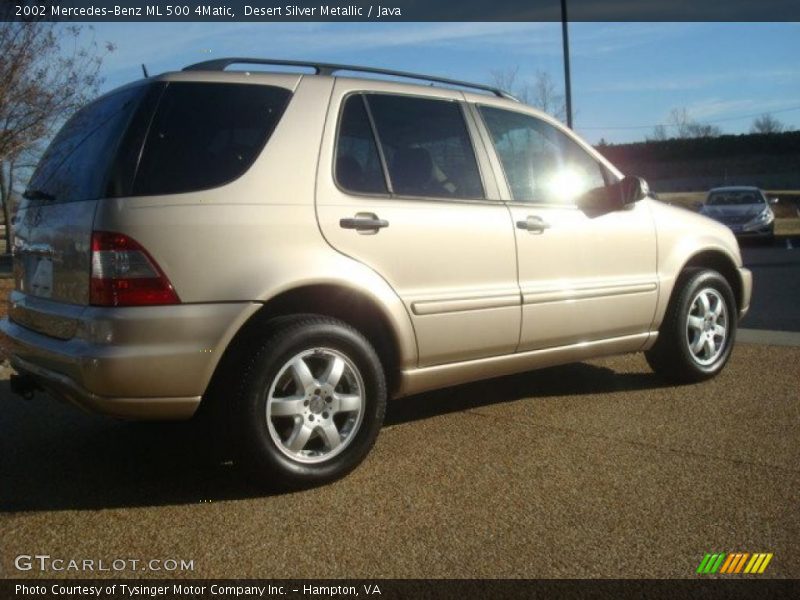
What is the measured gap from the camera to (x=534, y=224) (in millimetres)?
4555

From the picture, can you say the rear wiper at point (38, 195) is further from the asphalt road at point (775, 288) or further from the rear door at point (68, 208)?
the asphalt road at point (775, 288)

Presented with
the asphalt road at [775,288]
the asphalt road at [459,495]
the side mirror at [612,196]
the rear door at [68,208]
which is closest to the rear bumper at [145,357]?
the rear door at [68,208]

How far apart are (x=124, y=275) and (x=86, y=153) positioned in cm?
76

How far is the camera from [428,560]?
2926mm

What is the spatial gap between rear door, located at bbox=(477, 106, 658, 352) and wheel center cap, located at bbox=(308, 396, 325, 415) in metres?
1.34

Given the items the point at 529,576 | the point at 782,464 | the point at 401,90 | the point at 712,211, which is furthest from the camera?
the point at 712,211

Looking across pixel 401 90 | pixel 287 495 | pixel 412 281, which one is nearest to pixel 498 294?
pixel 412 281

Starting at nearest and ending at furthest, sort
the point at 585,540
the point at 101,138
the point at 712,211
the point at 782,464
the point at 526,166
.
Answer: the point at 585,540 → the point at 101,138 → the point at 782,464 → the point at 526,166 → the point at 712,211

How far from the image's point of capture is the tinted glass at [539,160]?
4.64 m

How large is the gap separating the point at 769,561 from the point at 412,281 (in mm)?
1938

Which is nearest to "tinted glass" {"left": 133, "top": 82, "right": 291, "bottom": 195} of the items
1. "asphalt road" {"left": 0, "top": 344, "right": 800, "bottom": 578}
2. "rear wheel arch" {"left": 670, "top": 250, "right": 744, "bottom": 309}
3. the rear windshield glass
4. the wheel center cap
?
the rear windshield glass

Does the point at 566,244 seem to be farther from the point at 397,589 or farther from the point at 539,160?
the point at 397,589

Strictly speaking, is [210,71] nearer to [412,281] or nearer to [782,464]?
[412,281]

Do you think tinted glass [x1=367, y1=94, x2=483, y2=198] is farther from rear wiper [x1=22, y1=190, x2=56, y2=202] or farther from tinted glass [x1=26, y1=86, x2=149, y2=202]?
rear wiper [x1=22, y1=190, x2=56, y2=202]
